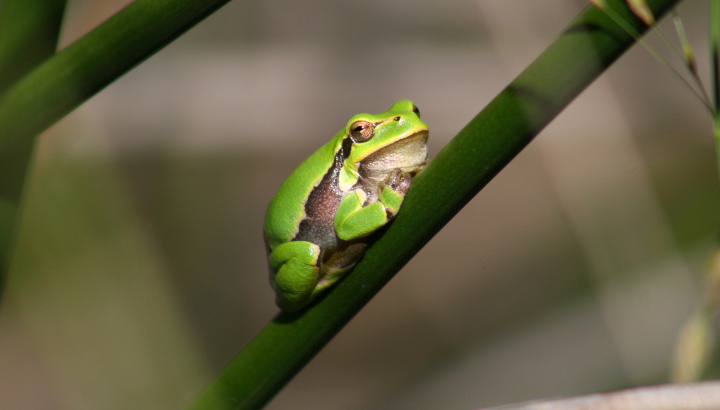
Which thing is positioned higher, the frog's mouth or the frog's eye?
the frog's eye

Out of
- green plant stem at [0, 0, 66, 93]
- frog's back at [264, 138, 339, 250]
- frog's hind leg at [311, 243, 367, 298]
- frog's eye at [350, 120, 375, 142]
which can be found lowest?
frog's hind leg at [311, 243, 367, 298]

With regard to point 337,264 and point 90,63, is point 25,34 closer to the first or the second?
point 90,63

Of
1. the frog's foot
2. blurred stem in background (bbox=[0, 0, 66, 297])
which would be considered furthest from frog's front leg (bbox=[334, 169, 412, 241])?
blurred stem in background (bbox=[0, 0, 66, 297])

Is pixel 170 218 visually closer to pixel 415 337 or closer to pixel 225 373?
pixel 415 337

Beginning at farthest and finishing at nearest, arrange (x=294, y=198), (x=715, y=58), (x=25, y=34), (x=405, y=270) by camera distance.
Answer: (x=405, y=270), (x=294, y=198), (x=25, y=34), (x=715, y=58)

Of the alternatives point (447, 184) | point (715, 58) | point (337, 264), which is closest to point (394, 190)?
point (337, 264)

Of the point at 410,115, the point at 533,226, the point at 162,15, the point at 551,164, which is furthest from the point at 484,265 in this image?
the point at 162,15

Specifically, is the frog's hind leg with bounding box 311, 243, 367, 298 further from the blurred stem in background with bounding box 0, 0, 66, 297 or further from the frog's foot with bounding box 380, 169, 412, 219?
the blurred stem in background with bounding box 0, 0, 66, 297
